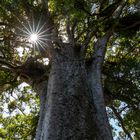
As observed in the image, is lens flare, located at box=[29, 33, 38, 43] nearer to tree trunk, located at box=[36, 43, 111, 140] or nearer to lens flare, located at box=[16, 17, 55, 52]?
lens flare, located at box=[16, 17, 55, 52]

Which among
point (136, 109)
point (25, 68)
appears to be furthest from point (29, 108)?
point (136, 109)

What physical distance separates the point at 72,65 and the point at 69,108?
5.37 feet

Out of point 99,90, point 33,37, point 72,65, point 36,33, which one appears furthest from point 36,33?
point 99,90

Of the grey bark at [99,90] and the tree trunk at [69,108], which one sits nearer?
the tree trunk at [69,108]

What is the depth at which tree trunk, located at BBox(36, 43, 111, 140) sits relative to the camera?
164 inches

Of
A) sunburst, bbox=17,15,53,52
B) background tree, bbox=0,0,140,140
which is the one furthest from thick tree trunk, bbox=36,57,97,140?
sunburst, bbox=17,15,53,52

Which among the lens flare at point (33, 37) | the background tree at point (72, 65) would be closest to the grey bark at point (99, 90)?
the background tree at point (72, 65)

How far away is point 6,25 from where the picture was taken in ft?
25.9


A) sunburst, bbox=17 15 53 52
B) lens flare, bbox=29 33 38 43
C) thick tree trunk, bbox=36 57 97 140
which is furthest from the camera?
lens flare, bbox=29 33 38 43

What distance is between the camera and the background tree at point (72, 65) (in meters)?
4.68

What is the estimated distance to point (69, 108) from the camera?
461 centimetres

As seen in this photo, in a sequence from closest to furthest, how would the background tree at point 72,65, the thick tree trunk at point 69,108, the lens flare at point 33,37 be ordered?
the thick tree trunk at point 69,108 → the background tree at point 72,65 → the lens flare at point 33,37

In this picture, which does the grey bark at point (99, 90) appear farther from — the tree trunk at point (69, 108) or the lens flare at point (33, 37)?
the lens flare at point (33, 37)

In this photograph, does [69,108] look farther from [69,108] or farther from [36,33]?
[36,33]
